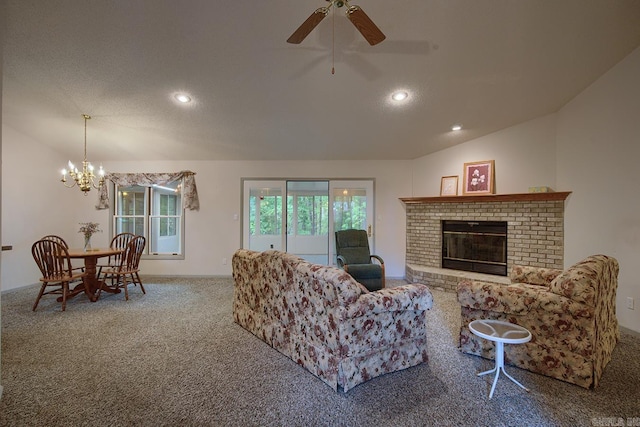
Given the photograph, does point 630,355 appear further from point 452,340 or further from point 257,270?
point 257,270

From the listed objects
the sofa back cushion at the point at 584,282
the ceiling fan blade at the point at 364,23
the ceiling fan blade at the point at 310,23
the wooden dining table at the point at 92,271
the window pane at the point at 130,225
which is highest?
the ceiling fan blade at the point at 310,23

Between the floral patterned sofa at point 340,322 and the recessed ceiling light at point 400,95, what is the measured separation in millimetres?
2430

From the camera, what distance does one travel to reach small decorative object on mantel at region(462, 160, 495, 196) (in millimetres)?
4375

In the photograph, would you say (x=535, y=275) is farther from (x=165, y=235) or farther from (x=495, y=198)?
(x=165, y=235)

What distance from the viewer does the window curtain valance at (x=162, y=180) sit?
5.50m

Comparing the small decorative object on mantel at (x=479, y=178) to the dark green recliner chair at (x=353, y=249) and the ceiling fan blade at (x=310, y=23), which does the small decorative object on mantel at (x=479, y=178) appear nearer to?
the dark green recliner chair at (x=353, y=249)

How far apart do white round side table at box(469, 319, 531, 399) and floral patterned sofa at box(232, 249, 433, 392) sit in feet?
1.30

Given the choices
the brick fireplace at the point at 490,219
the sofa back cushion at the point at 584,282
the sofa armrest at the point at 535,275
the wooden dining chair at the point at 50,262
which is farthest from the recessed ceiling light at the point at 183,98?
the sofa armrest at the point at 535,275

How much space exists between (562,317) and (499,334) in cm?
53

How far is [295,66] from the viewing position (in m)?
3.05

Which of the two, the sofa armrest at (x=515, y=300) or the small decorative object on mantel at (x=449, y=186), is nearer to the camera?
the sofa armrest at (x=515, y=300)

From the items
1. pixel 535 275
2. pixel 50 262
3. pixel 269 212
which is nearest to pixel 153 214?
pixel 50 262

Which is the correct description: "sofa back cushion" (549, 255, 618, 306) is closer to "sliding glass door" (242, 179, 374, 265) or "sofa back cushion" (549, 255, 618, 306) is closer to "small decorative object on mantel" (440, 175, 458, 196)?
"small decorative object on mantel" (440, 175, 458, 196)

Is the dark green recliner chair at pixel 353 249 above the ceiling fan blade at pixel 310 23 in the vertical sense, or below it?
below
